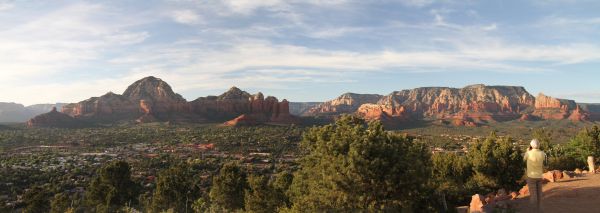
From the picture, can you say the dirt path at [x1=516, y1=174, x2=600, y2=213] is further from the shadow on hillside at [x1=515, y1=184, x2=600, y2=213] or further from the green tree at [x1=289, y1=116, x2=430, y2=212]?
the green tree at [x1=289, y1=116, x2=430, y2=212]

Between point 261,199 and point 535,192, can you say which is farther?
point 261,199

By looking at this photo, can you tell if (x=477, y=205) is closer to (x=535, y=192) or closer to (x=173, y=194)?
(x=535, y=192)

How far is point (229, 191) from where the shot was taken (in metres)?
37.5

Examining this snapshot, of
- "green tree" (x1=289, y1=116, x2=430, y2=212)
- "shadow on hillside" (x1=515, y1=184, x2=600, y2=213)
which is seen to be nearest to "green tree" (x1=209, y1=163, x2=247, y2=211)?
"green tree" (x1=289, y1=116, x2=430, y2=212)

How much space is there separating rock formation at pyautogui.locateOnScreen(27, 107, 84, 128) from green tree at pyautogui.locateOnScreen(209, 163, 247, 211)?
482 feet

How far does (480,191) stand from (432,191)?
1174 centimetres

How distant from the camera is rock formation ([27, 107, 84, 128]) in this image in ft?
532

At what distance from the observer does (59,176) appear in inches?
2263

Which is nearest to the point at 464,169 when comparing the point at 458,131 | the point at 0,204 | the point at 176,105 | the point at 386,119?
the point at 0,204

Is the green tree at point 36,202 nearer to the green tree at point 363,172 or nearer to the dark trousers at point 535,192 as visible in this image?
the green tree at point 363,172

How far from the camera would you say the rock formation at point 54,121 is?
162125 mm

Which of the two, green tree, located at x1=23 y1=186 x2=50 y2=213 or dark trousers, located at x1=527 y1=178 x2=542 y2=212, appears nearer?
dark trousers, located at x1=527 y1=178 x2=542 y2=212

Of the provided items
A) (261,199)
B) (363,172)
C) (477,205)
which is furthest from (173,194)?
(477,205)

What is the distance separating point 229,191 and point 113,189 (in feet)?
35.0
